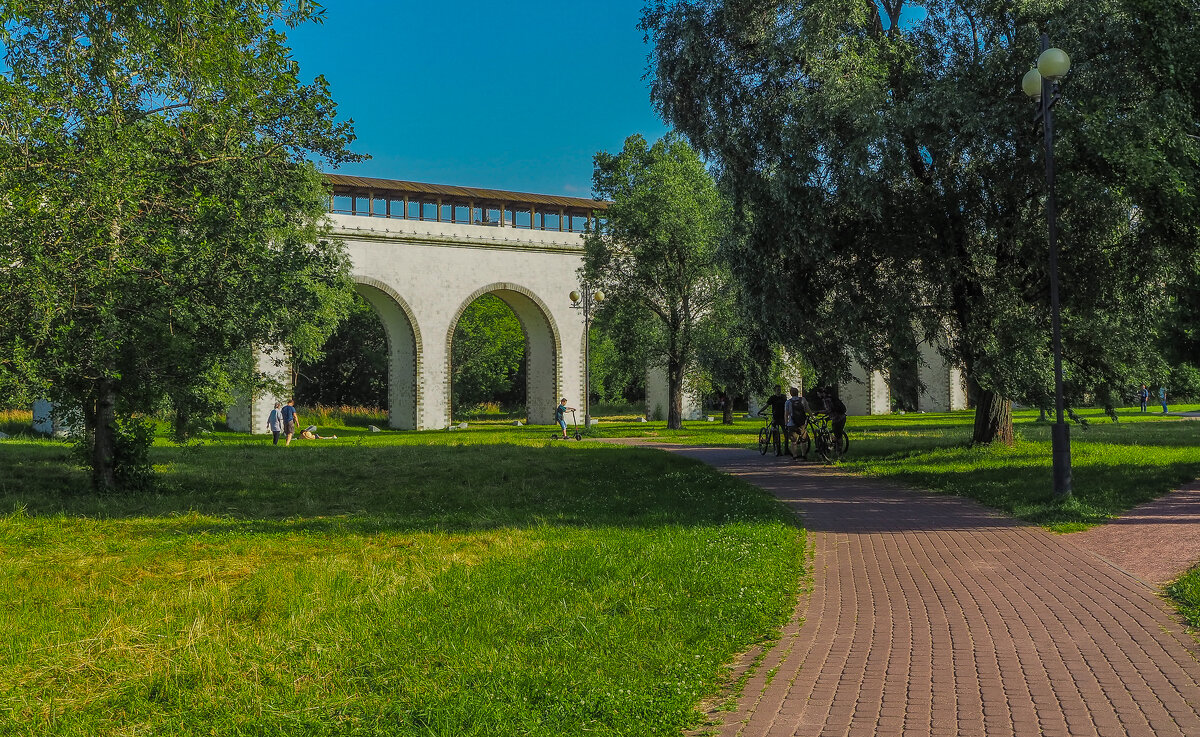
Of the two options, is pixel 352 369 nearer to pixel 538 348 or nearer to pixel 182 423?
pixel 538 348

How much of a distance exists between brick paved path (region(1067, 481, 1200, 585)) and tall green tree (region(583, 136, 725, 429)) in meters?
23.4

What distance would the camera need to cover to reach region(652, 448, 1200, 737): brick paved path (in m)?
3.98

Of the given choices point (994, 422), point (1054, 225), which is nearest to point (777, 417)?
point (994, 422)

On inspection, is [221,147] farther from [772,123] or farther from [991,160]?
[991,160]

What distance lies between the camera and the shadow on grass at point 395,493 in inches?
416

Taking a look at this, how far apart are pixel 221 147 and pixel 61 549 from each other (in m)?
5.50

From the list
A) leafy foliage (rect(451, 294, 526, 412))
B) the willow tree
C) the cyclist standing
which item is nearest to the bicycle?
the cyclist standing

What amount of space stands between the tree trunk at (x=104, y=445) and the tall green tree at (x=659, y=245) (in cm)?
2260

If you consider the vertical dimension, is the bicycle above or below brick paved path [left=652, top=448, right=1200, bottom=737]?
above

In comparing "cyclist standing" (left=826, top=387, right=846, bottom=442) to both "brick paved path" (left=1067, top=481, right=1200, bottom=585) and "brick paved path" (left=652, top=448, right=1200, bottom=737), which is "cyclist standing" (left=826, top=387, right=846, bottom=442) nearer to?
"brick paved path" (left=1067, top=481, right=1200, bottom=585)

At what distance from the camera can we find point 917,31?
1636 centimetres

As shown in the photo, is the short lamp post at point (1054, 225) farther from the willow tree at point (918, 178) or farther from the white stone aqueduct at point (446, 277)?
the white stone aqueduct at point (446, 277)

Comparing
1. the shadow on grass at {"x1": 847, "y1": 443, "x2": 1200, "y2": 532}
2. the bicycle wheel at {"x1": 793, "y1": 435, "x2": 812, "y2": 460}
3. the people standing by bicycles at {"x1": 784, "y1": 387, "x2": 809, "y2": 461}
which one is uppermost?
the people standing by bicycles at {"x1": 784, "y1": 387, "x2": 809, "y2": 461}

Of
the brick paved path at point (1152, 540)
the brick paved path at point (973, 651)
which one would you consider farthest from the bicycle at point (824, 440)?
the brick paved path at point (973, 651)
